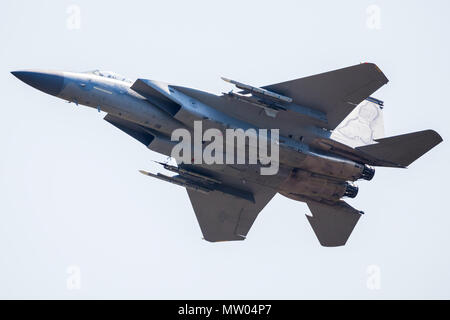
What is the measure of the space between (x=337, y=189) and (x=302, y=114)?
3.35 metres

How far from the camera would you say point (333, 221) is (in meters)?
28.0

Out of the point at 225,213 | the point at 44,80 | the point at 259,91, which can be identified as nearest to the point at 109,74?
the point at 44,80

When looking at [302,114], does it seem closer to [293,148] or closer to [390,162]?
[293,148]

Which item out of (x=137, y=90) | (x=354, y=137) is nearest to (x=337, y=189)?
(x=354, y=137)

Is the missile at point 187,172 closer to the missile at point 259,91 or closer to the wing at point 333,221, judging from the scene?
the wing at point 333,221

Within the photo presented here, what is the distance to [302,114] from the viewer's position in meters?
24.7

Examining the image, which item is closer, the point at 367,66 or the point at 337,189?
the point at 367,66

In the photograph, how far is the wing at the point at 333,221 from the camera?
27.7 meters

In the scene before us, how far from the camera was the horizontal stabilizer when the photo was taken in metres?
25.4

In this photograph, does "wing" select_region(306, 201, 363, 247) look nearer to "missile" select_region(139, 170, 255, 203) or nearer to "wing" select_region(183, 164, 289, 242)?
"wing" select_region(183, 164, 289, 242)

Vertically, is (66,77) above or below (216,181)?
above

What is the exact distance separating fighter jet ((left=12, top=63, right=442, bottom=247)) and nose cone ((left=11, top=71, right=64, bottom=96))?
0.03 metres

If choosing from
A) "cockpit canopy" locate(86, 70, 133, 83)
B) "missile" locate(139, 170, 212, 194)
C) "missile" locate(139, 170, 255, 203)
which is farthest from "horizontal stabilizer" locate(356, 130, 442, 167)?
"cockpit canopy" locate(86, 70, 133, 83)

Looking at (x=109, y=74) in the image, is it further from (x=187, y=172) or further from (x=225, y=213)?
(x=225, y=213)
